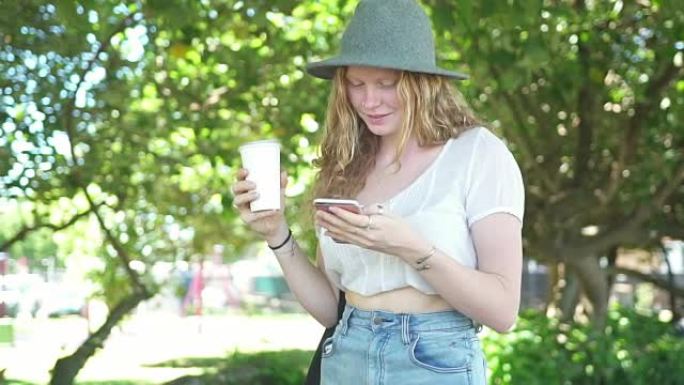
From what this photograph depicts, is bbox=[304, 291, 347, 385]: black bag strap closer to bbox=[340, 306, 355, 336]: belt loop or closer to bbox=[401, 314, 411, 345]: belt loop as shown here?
bbox=[340, 306, 355, 336]: belt loop

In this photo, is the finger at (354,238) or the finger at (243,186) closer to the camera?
the finger at (354,238)

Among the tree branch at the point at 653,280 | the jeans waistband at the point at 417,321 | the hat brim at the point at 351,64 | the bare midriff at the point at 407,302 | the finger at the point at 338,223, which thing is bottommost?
the tree branch at the point at 653,280

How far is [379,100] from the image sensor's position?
2.72 metres

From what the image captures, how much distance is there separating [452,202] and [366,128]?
0.38m

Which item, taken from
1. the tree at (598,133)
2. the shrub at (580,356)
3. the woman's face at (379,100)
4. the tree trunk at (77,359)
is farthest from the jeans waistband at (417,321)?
the shrub at (580,356)

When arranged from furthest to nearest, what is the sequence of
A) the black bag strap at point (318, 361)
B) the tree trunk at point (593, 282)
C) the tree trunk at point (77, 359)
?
1. the tree trunk at point (593, 282)
2. the tree trunk at point (77, 359)
3. the black bag strap at point (318, 361)

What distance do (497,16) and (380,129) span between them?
2220 mm

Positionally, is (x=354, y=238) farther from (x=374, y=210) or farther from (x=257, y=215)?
(x=257, y=215)

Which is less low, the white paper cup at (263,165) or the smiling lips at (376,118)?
the smiling lips at (376,118)

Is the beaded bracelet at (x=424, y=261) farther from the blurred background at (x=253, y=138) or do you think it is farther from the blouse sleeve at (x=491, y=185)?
the blurred background at (x=253, y=138)

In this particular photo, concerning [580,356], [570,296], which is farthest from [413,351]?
[570,296]

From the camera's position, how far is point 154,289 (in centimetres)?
677

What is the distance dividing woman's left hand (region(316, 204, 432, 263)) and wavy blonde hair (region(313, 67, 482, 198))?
33cm

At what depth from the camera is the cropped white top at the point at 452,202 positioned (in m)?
2.57
